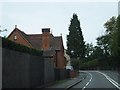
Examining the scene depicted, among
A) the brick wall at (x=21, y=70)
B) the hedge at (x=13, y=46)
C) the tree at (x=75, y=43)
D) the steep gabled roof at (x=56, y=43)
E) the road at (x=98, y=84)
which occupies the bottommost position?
the road at (x=98, y=84)

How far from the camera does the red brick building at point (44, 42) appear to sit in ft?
219

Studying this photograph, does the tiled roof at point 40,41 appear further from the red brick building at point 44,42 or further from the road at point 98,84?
the road at point 98,84

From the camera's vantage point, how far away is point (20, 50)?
2178 centimetres

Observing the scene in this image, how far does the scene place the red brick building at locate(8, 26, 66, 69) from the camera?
66644mm

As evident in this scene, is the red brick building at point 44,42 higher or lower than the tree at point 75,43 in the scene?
lower

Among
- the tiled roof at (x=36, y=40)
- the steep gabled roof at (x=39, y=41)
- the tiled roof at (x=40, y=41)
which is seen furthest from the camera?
the tiled roof at (x=36, y=40)

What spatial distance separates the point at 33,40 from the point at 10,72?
53.8 m

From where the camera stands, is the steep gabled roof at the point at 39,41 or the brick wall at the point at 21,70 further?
the steep gabled roof at the point at 39,41

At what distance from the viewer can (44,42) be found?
67.6 metres

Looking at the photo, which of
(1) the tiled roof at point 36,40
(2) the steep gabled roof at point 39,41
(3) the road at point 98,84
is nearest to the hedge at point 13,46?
(3) the road at point 98,84

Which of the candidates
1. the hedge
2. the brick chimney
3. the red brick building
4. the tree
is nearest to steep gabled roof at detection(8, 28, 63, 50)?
the red brick building

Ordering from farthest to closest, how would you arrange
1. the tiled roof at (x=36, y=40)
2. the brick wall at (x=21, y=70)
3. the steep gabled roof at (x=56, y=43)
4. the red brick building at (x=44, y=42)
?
the steep gabled roof at (x=56, y=43)
the tiled roof at (x=36, y=40)
the red brick building at (x=44, y=42)
the brick wall at (x=21, y=70)

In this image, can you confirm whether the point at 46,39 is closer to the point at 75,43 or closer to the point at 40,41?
the point at 40,41

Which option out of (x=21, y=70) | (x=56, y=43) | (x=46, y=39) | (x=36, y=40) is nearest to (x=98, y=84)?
(x=21, y=70)
